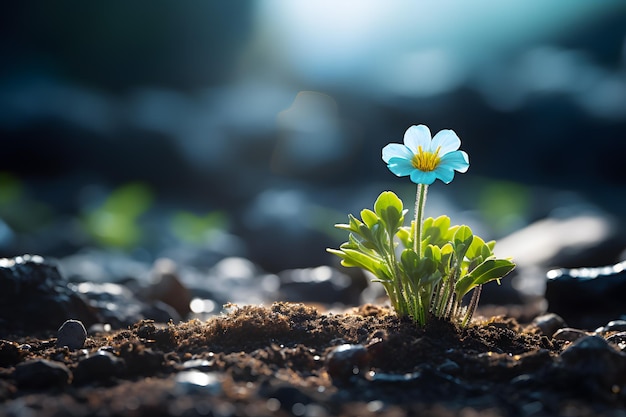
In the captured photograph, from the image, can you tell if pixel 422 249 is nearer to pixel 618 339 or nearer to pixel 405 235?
pixel 405 235

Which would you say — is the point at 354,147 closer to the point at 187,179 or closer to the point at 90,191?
the point at 187,179

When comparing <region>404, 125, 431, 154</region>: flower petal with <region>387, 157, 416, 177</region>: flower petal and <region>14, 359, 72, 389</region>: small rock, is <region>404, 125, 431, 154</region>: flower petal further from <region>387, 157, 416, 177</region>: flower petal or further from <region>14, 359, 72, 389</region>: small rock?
<region>14, 359, 72, 389</region>: small rock

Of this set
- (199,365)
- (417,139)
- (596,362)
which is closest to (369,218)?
(417,139)

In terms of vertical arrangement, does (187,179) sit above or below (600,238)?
above

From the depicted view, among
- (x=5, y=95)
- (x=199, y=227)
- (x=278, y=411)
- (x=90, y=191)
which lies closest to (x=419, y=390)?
(x=278, y=411)

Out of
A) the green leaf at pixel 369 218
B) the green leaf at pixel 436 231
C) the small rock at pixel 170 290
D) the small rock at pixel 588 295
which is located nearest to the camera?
the green leaf at pixel 369 218

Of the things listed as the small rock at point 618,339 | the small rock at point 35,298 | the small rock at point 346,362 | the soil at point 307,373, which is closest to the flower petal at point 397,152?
the soil at point 307,373

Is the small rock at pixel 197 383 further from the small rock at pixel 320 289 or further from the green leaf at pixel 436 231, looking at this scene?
the small rock at pixel 320 289

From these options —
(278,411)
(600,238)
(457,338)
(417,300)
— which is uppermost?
(600,238)

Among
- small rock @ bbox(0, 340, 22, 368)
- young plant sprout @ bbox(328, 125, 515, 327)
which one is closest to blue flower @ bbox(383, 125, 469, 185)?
young plant sprout @ bbox(328, 125, 515, 327)
